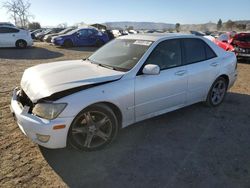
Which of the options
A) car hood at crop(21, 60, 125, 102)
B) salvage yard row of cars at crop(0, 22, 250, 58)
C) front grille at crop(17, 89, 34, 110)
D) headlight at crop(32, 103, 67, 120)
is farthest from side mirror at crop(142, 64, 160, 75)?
salvage yard row of cars at crop(0, 22, 250, 58)

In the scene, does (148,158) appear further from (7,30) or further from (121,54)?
(7,30)

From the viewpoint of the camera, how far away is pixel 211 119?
5.31m

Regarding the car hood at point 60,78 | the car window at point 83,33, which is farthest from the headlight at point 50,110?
the car window at point 83,33

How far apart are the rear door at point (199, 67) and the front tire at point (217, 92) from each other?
21 cm

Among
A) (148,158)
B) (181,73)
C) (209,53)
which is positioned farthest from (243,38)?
(148,158)

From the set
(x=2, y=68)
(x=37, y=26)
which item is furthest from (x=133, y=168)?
→ (x=37, y=26)

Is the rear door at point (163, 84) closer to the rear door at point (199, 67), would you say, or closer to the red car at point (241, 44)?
the rear door at point (199, 67)

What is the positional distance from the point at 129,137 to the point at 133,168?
3.00ft

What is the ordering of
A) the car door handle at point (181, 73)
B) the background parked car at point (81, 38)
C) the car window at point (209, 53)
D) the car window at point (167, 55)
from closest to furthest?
the car window at point (167, 55) → the car door handle at point (181, 73) → the car window at point (209, 53) → the background parked car at point (81, 38)

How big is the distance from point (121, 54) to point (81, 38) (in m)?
15.9

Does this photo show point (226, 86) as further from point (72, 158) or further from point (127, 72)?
point (72, 158)

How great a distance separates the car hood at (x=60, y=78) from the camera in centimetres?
371

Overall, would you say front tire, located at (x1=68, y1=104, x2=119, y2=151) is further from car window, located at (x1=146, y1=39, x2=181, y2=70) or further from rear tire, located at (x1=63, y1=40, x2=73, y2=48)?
rear tire, located at (x1=63, y1=40, x2=73, y2=48)

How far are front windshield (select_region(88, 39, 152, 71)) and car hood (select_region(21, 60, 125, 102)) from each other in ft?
0.70
